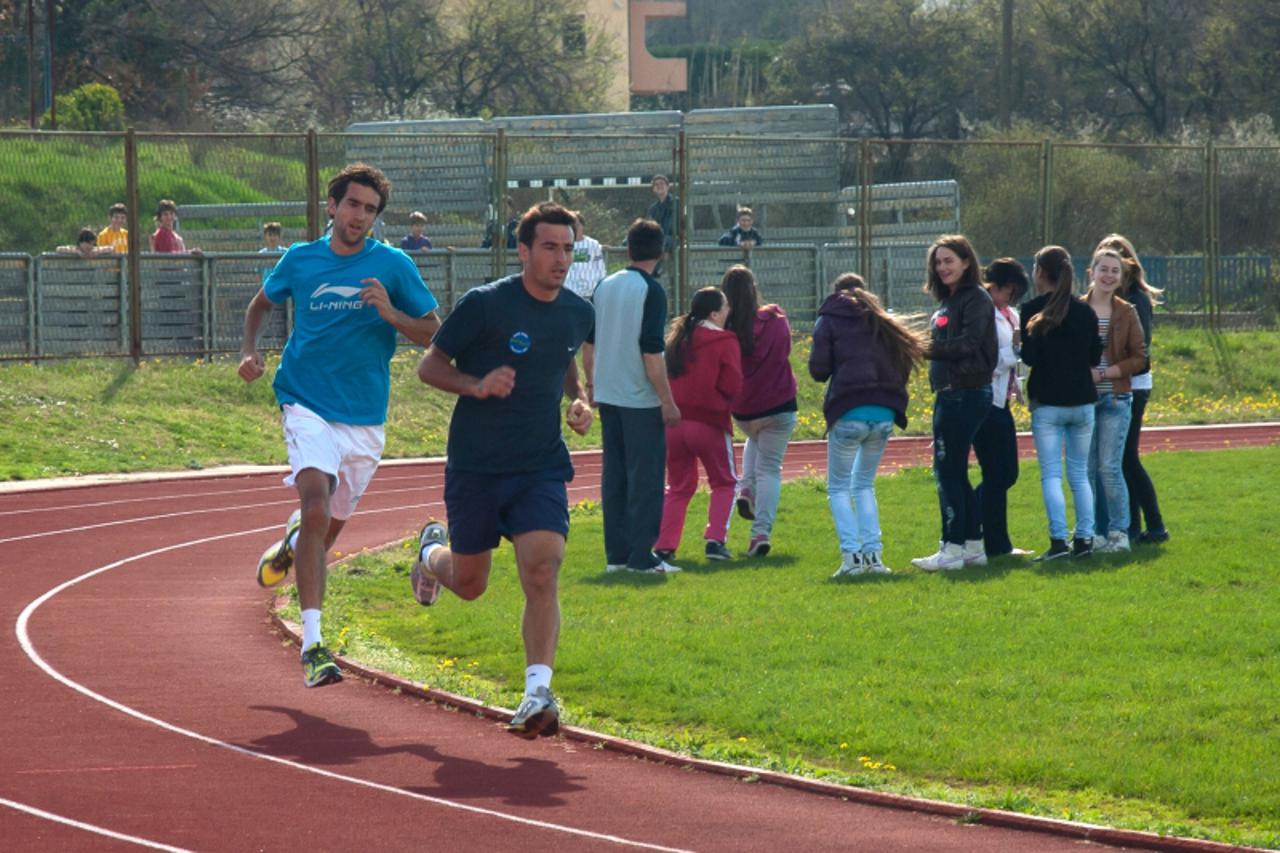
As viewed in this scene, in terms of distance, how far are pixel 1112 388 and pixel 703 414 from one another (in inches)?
105

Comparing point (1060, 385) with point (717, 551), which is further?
point (717, 551)

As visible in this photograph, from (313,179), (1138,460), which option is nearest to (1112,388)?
(1138,460)

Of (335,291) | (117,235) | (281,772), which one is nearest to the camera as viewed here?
(281,772)

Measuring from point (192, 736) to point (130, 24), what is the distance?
42.3m

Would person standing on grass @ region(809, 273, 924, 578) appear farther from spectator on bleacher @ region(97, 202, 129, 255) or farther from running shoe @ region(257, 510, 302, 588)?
spectator on bleacher @ region(97, 202, 129, 255)

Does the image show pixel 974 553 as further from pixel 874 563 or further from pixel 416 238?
pixel 416 238

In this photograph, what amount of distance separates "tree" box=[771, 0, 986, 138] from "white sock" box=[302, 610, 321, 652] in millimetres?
57048

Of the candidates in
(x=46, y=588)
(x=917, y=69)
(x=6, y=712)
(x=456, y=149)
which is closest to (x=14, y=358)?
(x=456, y=149)

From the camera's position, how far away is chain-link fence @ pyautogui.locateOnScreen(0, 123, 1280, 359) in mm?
23125

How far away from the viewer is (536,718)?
7684 millimetres

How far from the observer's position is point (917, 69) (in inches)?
2598

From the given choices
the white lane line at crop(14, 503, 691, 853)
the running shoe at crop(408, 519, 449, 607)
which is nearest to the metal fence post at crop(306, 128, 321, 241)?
the white lane line at crop(14, 503, 691, 853)

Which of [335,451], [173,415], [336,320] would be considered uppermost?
[336,320]

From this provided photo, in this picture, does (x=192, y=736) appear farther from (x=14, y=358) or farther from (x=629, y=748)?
(x=14, y=358)
